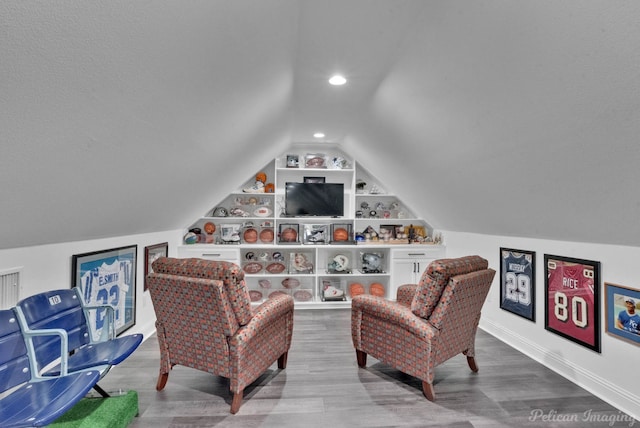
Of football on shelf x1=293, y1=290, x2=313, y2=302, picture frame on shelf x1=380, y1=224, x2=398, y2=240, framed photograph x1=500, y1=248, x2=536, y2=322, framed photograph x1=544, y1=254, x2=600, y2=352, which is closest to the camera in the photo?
framed photograph x1=544, y1=254, x2=600, y2=352

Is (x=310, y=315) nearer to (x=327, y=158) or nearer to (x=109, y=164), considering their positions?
(x=327, y=158)

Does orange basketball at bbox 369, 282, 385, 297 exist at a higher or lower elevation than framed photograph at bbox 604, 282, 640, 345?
lower

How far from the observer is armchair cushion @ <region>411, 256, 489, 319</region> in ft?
7.14

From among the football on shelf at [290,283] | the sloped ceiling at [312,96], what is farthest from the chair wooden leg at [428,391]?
the football on shelf at [290,283]

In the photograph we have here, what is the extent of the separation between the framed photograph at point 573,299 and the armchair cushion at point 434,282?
96cm

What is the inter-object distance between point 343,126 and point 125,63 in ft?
9.36

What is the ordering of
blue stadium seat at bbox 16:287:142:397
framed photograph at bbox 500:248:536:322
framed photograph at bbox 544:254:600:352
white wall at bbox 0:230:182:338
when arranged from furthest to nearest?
framed photograph at bbox 500:248:536:322, framed photograph at bbox 544:254:600:352, white wall at bbox 0:230:182:338, blue stadium seat at bbox 16:287:142:397

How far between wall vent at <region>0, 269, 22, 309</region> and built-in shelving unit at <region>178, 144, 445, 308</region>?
2.46 meters

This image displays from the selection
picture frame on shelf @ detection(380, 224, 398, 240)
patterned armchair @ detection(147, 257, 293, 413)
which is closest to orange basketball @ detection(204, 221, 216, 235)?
patterned armchair @ detection(147, 257, 293, 413)

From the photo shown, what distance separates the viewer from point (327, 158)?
4914 millimetres

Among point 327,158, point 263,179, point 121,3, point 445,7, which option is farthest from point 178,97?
point 327,158

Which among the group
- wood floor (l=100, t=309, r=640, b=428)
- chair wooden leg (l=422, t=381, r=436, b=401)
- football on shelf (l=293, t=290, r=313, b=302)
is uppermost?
football on shelf (l=293, t=290, r=313, b=302)

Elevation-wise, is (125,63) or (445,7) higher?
(445,7)

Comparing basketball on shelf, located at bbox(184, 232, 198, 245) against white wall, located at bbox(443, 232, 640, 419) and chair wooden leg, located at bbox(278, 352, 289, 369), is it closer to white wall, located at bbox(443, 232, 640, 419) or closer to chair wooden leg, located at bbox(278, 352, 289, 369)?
chair wooden leg, located at bbox(278, 352, 289, 369)
